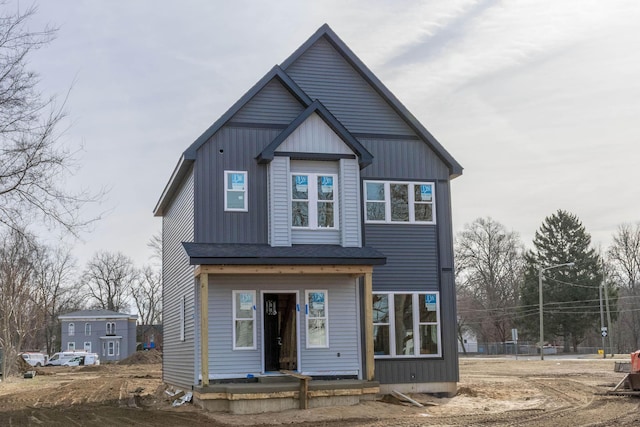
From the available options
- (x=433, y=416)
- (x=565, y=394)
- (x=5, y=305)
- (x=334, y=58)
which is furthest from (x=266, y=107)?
(x=5, y=305)

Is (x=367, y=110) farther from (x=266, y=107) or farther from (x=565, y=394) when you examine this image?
(x=565, y=394)

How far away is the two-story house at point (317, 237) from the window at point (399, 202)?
0.11 feet

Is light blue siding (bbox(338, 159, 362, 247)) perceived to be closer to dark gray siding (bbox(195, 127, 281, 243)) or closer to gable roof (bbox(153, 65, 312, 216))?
dark gray siding (bbox(195, 127, 281, 243))

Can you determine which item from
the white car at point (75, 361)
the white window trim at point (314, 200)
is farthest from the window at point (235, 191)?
the white car at point (75, 361)

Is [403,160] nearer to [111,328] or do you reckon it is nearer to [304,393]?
[304,393]

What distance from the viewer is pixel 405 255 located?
22781mm

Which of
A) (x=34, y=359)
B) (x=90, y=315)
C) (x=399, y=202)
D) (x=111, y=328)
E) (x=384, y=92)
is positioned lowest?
(x=34, y=359)

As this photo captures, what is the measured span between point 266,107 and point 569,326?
194 feet

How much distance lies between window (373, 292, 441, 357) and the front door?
2.45 m

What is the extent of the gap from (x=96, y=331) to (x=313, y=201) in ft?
213

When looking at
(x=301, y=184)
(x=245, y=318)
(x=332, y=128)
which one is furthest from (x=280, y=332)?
(x=332, y=128)

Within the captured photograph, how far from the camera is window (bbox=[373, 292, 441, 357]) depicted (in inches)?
880

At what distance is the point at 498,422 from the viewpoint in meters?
16.3

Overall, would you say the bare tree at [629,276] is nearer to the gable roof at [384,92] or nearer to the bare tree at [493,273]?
the bare tree at [493,273]
